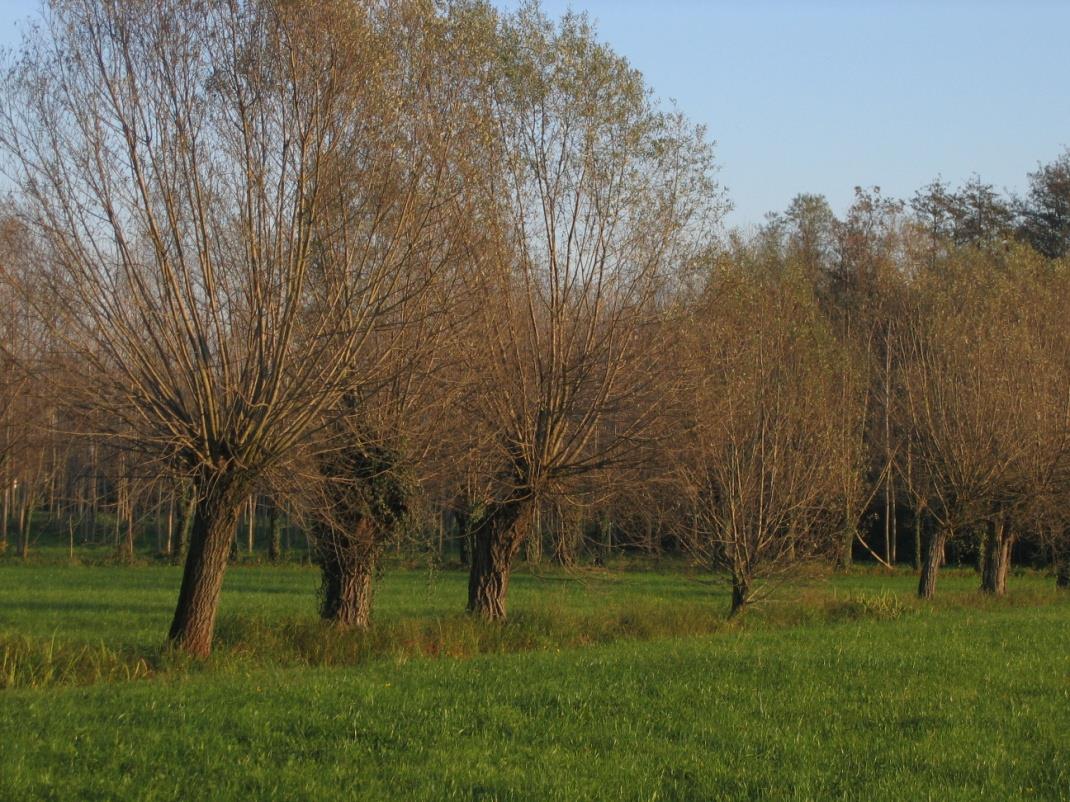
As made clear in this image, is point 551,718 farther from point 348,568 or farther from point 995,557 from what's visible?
point 995,557

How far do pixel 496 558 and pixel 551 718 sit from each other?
30.2ft

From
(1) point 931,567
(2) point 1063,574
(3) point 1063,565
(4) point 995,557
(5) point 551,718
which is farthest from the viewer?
(3) point 1063,565

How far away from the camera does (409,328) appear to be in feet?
53.8

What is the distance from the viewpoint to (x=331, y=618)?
712 inches

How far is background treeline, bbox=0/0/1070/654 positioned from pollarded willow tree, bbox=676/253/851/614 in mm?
82

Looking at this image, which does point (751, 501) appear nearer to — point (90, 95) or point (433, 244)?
point (433, 244)

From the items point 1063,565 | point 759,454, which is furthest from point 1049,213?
point 759,454

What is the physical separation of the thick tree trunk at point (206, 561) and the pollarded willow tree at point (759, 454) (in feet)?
31.3

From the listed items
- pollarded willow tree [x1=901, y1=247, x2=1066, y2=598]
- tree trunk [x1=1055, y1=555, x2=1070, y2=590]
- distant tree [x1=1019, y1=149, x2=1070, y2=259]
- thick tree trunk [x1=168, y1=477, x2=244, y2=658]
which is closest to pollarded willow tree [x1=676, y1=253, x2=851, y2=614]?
pollarded willow tree [x1=901, y1=247, x2=1066, y2=598]

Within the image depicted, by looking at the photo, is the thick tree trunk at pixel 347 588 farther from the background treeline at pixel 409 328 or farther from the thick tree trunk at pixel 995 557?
the thick tree trunk at pixel 995 557

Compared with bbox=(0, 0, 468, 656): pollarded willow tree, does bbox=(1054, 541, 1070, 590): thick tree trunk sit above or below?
below

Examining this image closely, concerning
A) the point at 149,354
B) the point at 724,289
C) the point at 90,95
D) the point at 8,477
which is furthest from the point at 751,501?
the point at 8,477

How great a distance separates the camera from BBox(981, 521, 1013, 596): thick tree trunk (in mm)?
33031

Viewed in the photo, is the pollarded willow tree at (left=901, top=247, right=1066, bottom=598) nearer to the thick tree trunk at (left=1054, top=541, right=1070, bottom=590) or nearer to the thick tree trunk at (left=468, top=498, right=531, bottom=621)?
the thick tree trunk at (left=1054, top=541, right=1070, bottom=590)
